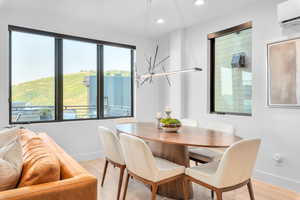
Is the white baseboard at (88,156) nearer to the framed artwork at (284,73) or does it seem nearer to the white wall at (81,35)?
the white wall at (81,35)

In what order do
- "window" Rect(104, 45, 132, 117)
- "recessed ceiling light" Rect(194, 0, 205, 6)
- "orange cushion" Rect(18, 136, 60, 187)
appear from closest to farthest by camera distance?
"orange cushion" Rect(18, 136, 60, 187) < "recessed ceiling light" Rect(194, 0, 205, 6) < "window" Rect(104, 45, 132, 117)

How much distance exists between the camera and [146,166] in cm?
195

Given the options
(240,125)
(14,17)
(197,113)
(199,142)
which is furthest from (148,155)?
(14,17)

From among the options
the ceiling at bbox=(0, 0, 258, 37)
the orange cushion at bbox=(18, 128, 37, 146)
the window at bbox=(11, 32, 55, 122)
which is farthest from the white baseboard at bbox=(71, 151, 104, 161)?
the ceiling at bbox=(0, 0, 258, 37)

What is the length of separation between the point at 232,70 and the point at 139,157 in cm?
238

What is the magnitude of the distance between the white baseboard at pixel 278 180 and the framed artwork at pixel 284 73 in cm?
95

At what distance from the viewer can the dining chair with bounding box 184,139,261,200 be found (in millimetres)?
1757

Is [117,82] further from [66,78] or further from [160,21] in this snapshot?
[160,21]

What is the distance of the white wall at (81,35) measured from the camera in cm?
322

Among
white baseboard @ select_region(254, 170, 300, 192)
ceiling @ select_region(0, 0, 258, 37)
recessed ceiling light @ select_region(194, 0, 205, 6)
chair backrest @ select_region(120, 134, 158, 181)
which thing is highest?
ceiling @ select_region(0, 0, 258, 37)

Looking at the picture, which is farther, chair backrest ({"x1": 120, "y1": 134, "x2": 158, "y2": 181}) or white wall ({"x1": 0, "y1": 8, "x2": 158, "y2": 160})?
white wall ({"x1": 0, "y1": 8, "x2": 158, "y2": 160})

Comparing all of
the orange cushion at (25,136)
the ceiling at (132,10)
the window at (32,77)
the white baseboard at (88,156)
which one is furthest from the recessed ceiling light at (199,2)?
the white baseboard at (88,156)

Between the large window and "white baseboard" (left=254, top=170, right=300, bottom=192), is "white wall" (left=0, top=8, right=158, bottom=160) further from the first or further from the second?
"white baseboard" (left=254, top=170, right=300, bottom=192)

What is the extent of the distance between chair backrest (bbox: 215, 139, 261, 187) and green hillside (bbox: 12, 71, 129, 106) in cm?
301
